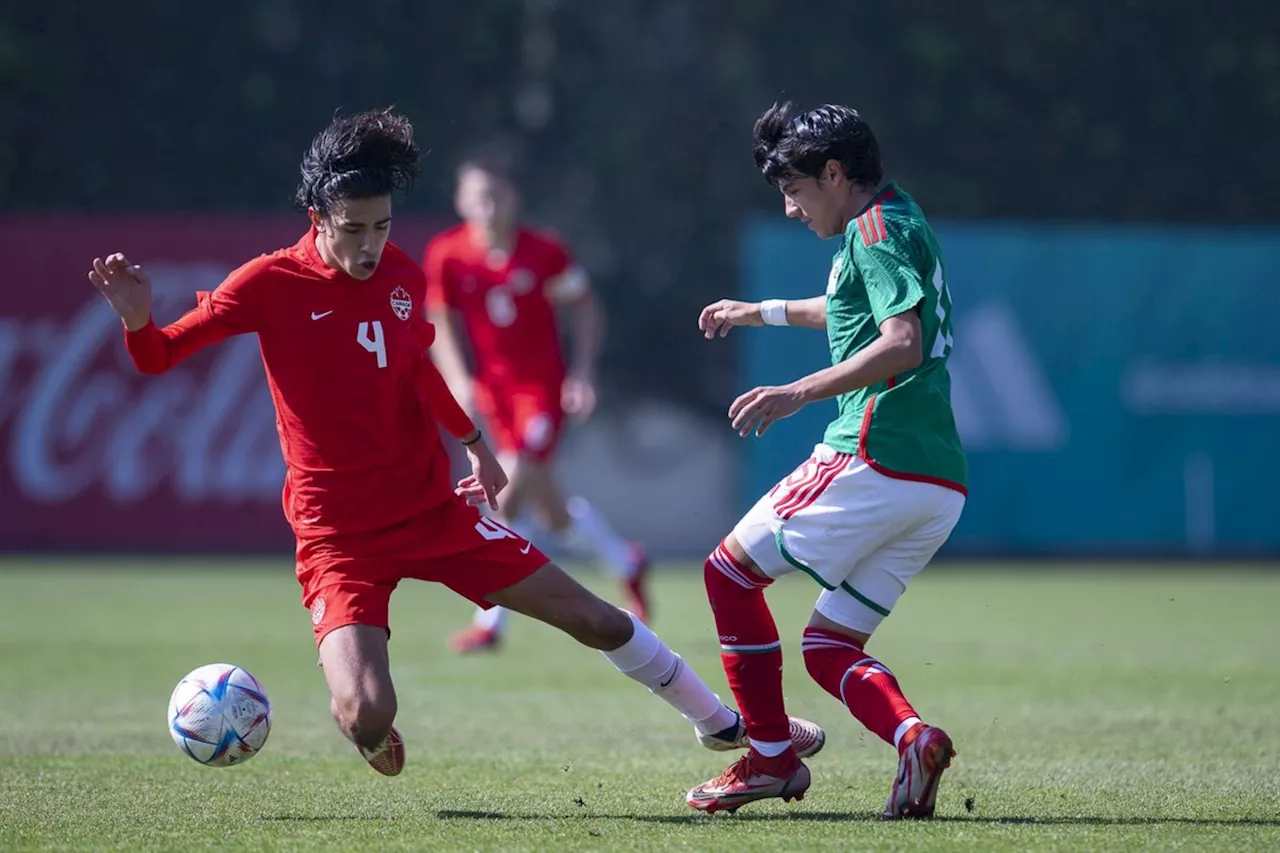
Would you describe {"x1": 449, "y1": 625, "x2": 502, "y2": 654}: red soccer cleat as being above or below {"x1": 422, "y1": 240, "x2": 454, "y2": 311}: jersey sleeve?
below

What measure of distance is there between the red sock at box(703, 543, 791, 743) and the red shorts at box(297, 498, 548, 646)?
528mm

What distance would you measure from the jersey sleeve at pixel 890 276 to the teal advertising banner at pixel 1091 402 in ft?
33.3

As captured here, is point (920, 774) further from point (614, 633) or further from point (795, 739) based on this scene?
point (614, 633)

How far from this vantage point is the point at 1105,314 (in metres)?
15.2

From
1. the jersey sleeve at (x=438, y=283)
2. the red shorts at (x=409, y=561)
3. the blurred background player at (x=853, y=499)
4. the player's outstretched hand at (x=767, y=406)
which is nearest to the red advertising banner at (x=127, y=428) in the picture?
the jersey sleeve at (x=438, y=283)

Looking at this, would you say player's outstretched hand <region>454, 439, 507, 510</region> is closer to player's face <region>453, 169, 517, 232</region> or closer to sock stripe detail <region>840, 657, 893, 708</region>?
sock stripe detail <region>840, 657, 893, 708</region>

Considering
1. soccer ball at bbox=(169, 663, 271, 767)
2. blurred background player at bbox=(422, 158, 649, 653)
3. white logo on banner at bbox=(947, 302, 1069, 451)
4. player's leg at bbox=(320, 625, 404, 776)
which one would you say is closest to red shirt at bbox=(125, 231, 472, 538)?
player's leg at bbox=(320, 625, 404, 776)


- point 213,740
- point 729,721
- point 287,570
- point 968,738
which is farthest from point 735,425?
point 287,570

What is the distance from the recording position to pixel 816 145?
15.5 feet

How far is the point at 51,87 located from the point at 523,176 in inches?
169

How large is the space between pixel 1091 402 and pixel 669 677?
35.2 ft

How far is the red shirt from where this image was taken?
4.89m

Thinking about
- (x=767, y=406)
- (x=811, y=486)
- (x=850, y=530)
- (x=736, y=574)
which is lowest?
(x=736, y=574)

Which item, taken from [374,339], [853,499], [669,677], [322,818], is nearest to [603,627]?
[669,677]
